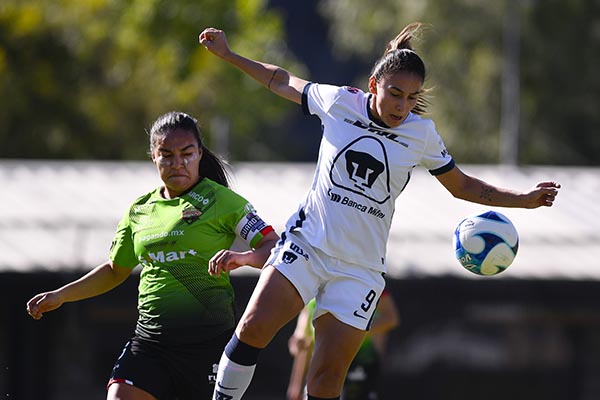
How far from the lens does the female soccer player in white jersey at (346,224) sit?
548 centimetres

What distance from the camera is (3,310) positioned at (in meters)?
12.3

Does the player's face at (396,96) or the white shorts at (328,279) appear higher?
the player's face at (396,96)

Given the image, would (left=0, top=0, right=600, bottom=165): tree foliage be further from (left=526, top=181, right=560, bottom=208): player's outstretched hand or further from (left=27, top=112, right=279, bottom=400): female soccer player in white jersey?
(left=526, top=181, right=560, bottom=208): player's outstretched hand

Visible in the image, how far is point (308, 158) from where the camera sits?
49656 millimetres

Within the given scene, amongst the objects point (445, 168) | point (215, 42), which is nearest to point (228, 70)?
point (215, 42)

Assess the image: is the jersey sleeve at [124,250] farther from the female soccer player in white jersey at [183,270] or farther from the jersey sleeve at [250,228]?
the jersey sleeve at [250,228]

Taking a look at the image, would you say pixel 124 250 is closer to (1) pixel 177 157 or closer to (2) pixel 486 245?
(1) pixel 177 157

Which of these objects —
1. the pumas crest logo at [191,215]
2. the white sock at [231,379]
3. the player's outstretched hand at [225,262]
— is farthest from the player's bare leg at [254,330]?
the pumas crest logo at [191,215]

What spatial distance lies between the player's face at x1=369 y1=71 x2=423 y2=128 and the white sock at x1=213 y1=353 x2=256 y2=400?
1.36 metres

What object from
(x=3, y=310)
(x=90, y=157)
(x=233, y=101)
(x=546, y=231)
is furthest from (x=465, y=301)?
(x=233, y=101)

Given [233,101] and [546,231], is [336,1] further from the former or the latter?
[546,231]

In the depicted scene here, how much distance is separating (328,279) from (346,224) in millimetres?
283

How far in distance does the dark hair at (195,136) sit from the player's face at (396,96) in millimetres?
951

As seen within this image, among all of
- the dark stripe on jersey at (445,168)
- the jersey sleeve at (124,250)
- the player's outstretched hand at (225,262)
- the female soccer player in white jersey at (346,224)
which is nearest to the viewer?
the player's outstretched hand at (225,262)
